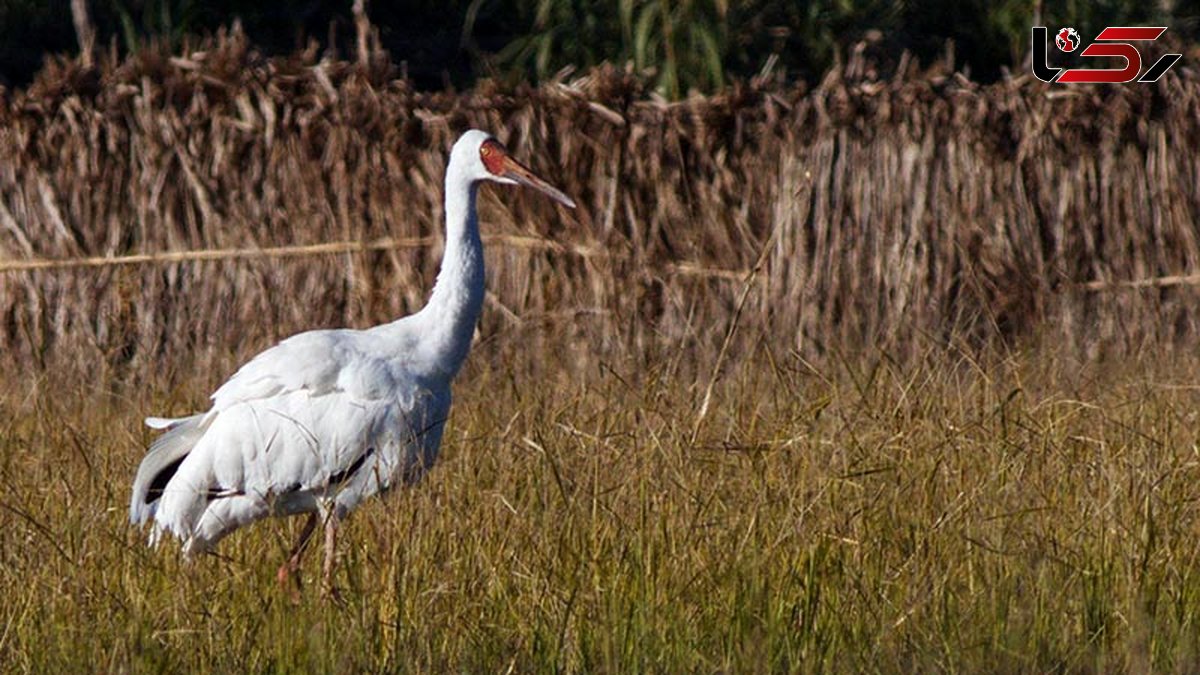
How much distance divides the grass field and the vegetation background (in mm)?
17

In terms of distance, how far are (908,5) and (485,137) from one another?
27.2 feet

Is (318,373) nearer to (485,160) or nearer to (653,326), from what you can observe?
(485,160)

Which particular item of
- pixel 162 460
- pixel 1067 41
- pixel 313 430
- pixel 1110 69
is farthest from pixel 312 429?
pixel 1067 41

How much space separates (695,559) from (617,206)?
490 centimetres

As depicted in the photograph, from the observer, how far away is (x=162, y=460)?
609 centimetres

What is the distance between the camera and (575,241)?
32.0 feet

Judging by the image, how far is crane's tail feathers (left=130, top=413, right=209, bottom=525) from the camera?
19.6 feet

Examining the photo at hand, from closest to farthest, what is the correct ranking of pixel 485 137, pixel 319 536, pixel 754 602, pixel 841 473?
pixel 754 602, pixel 841 473, pixel 319 536, pixel 485 137

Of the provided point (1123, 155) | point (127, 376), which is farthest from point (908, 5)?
point (127, 376)

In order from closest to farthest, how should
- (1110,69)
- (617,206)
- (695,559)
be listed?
1. (695,559)
2. (617,206)
3. (1110,69)

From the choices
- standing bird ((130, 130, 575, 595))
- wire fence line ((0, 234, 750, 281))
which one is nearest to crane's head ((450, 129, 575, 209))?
standing bird ((130, 130, 575, 595))

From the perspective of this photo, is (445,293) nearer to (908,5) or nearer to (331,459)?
(331,459)

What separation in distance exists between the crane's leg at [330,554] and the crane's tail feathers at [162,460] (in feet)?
2.18

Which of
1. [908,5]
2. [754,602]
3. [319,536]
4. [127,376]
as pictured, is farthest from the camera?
[908,5]
